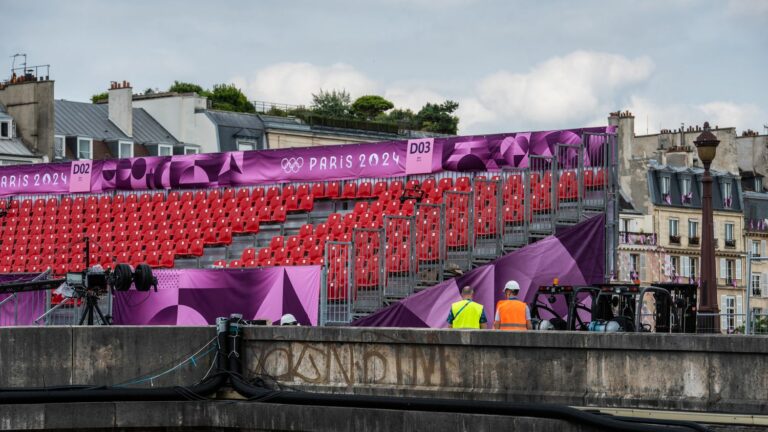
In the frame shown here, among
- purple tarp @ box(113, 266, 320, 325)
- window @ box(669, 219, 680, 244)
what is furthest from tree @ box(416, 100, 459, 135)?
purple tarp @ box(113, 266, 320, 325)

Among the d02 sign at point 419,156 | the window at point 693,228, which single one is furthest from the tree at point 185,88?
the d02 sign at point 419,156

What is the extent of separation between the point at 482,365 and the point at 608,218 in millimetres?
15799

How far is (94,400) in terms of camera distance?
18.1 meters

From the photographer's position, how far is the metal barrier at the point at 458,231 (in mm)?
31875

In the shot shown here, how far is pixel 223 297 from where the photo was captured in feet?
107

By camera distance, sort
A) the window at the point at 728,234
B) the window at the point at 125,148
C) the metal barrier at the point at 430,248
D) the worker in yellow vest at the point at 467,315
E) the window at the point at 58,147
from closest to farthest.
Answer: the worker in yellow vest at the point at 467,315 < the metal barrier at the point at 430,248 < the window at the point at 58,147 < the window at the point at 125,148 < the window at the point at 728,234

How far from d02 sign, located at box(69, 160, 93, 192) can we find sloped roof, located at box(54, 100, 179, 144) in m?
27.5

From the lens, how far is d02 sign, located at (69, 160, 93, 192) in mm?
45156

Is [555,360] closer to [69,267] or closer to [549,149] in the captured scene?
[549,149]

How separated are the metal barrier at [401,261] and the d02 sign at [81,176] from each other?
1560 centimetres

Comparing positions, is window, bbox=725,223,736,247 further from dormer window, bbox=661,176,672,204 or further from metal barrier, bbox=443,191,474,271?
metal barrier, bbox=443,191,474,271

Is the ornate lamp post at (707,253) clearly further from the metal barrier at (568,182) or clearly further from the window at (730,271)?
the window at (730,271)

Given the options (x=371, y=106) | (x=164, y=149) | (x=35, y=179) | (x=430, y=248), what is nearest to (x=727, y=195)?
(x=371, y=106)

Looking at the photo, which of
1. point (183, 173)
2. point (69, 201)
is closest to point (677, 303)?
point (183, 173)
